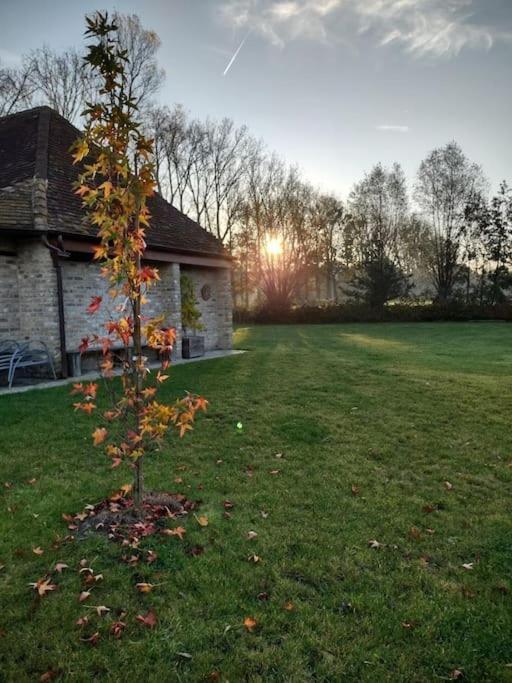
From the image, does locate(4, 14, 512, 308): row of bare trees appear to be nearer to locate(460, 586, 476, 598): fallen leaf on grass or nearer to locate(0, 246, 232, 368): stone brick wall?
locate(0, 246, 232, 368): stone brick wall

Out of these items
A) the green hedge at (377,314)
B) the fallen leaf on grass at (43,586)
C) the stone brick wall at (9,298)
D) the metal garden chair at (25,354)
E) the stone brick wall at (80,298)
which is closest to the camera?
the fallen leaf on grass at (43,586)

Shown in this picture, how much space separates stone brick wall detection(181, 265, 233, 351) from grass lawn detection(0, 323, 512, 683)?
8386 mm

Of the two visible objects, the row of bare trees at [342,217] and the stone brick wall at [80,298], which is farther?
the row of bare trees at [342,217]

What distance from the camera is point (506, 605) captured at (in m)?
2.85

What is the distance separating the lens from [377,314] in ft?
100

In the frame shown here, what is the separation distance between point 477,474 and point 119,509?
3.78 meters

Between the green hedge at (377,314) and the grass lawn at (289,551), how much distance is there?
23.5 metres

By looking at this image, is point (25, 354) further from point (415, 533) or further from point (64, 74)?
point (64, 74)

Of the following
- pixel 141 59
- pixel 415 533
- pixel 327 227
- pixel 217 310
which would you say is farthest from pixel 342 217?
pixel 415 533

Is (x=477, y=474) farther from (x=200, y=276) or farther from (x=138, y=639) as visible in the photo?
(x=200, y=276)

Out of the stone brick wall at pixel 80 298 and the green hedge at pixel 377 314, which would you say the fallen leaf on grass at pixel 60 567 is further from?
the green hedge at pixel 377 314

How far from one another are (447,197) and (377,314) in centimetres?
1055

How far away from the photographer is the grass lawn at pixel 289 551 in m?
2.42

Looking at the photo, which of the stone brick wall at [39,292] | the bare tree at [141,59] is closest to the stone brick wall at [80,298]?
the stone brick wall at [39,292]
